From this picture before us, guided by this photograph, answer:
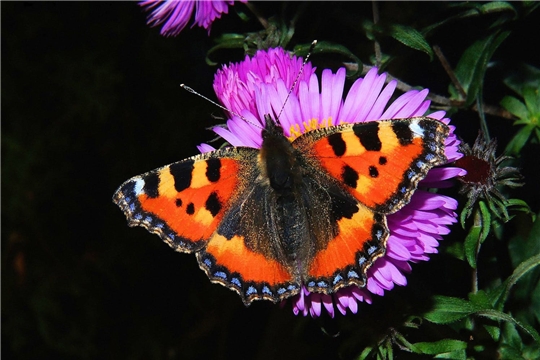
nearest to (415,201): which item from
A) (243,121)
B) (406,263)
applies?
(406,263)

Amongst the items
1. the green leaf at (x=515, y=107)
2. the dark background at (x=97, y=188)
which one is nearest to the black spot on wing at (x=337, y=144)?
the green leaf at (x=515, y=107)

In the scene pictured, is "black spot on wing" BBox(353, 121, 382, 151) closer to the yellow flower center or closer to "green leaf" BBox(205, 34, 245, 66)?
the yellow flower center

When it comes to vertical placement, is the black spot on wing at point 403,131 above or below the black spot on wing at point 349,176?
above

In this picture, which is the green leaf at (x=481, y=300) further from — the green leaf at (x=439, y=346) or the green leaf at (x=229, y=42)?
the green leaf at (x=229, y=42)

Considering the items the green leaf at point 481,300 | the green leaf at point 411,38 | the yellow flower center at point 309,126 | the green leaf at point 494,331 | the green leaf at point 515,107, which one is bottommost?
the green leaf at point 494,331

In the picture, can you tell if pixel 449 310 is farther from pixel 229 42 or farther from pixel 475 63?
pixel 229 42
